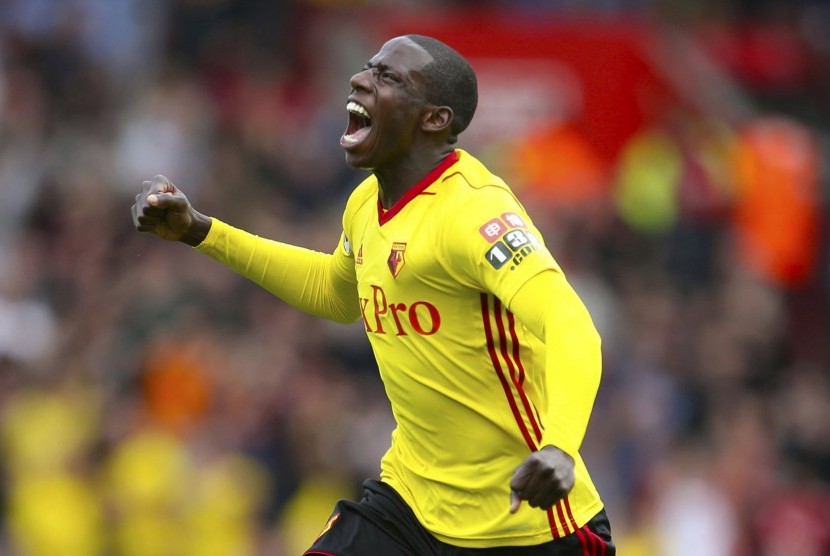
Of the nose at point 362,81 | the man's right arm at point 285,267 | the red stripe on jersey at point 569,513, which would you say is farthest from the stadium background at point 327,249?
the nose at point 362,81

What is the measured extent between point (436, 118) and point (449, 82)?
0.41ft

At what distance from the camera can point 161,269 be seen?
12734mm

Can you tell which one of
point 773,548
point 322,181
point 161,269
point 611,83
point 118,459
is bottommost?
point 773,548

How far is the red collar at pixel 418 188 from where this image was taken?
614 centimetres

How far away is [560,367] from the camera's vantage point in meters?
5.44

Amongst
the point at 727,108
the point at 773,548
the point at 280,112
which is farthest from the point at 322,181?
the point at 773,548

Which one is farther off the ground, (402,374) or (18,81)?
(18,81)

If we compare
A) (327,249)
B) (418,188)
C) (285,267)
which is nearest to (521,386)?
(418,188)

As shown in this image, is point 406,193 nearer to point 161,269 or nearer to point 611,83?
point 161,269

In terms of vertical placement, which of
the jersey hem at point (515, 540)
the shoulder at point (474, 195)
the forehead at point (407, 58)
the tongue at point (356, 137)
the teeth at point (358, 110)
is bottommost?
the jersey hem at point (515, 540)

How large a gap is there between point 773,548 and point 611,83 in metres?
5.40

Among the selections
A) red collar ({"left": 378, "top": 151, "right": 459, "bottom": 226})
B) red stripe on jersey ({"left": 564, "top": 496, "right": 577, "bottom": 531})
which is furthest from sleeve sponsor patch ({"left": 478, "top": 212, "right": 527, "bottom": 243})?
red stripe on jersey ({"left": 564, "top": 496, "right": 577, "bottom": 531})

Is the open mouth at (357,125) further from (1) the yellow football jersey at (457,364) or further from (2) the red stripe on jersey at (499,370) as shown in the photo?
(2) the red stripe on jersey at (499,370)

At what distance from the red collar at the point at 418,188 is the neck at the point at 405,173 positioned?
0.06 feet
